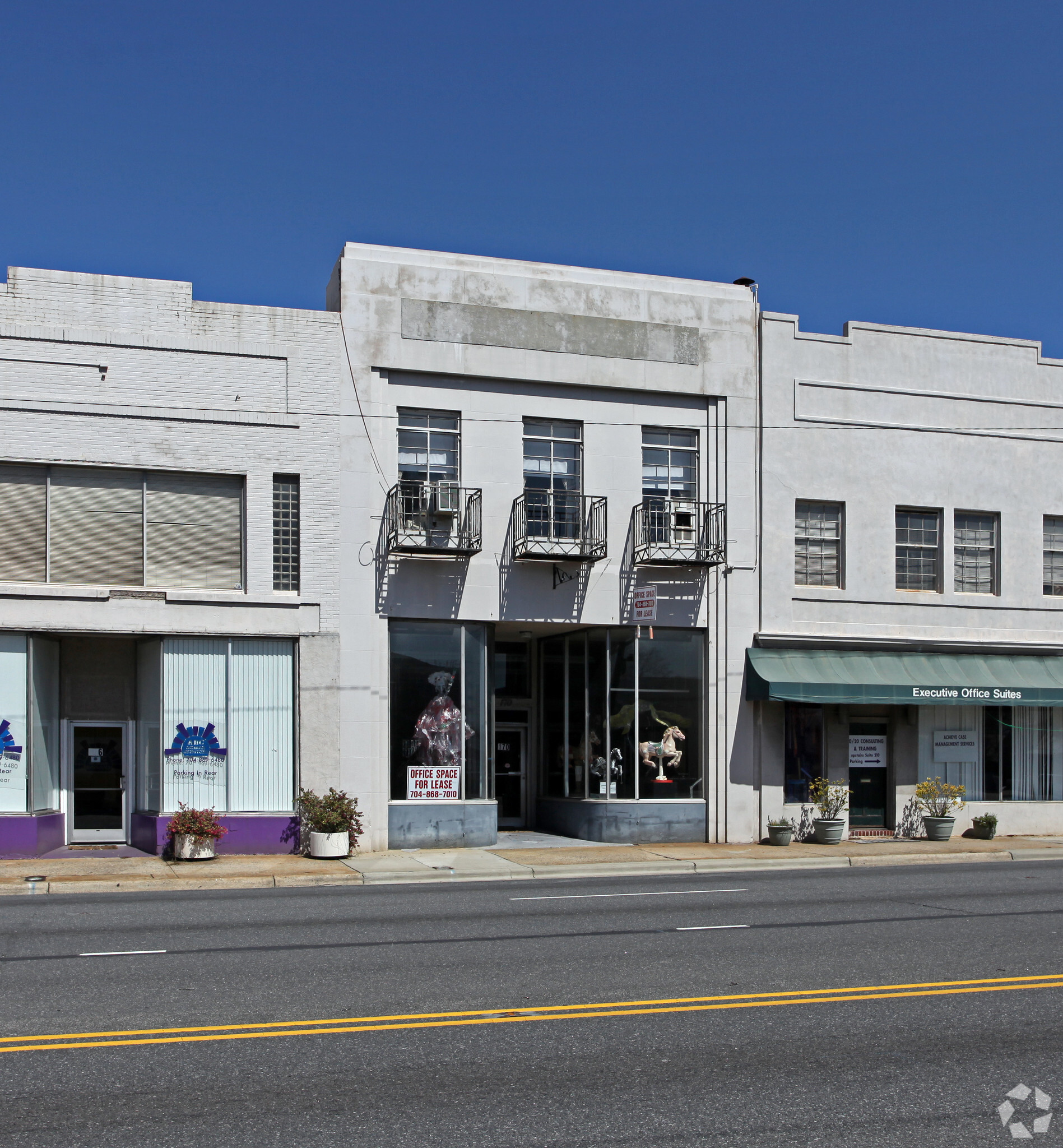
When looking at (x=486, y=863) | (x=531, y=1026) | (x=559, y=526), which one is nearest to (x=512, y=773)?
(x=486, y=863)

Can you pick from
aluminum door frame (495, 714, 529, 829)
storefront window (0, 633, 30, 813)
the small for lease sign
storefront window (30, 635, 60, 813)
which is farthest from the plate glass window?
storefront window (0, 633, 30, 813)

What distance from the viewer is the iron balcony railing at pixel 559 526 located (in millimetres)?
20844

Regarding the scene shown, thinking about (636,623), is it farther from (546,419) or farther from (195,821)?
(195,821)

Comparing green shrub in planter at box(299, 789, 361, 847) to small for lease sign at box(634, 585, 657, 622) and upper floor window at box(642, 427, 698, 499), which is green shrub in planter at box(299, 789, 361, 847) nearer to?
small for lease sign at box(634, 585, 657, 622)

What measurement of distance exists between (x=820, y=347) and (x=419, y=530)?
8311 mm

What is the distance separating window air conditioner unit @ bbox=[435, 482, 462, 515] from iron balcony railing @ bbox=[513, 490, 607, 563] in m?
1.05

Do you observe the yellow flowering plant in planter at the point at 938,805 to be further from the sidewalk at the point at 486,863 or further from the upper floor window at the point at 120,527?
the upper floor window at the point at 120,527

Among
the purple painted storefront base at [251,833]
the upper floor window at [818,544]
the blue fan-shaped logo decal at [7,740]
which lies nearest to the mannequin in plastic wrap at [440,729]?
the purple painted storefront base at [251,833]

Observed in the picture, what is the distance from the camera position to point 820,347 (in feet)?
75.4

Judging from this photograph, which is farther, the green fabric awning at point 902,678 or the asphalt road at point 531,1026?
the green fabric awning at point 902,678

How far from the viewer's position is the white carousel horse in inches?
855

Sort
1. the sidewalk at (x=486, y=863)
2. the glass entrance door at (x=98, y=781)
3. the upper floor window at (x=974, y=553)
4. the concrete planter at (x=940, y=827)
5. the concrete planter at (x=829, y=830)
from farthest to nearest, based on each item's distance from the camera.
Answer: the upper floor window at (x=974, y=553) → the concrete planter at (x=940, y=827) → the concrete planter at (x=829, y=830) → the glass entrance door at (x=98, y=781) → the sidewalk at (x=486, y=863)
